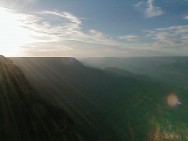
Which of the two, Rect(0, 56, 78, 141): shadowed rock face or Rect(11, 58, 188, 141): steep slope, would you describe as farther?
Rect(11, 58, 188, 141): steep slope

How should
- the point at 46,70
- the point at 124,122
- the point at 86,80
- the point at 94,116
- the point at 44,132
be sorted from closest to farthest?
the point at 44,132 < the point at 94,116 < the point at 124,122 < the point at 46,70 < the point at 86,80

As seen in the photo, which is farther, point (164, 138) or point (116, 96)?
point (116, 96)

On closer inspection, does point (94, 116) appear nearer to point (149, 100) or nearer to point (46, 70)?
point (46, 70)

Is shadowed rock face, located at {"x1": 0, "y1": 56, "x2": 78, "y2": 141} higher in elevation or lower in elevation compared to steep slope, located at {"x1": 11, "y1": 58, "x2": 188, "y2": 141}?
higher

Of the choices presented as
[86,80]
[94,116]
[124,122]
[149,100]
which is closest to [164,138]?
[124,122]

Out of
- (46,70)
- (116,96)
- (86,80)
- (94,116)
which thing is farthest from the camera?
(86,80)

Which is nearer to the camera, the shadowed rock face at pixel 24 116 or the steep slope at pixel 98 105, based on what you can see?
the shadowed rock face at pixel 24 116

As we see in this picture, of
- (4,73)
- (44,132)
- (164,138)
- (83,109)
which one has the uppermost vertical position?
(4,73)

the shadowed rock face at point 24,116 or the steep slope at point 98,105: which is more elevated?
the shadowed rock face at point 24,116
